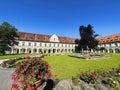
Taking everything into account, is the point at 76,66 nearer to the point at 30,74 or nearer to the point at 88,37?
the point at 30,74

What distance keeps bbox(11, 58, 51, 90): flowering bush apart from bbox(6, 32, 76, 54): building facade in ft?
160

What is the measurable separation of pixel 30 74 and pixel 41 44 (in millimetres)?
53487

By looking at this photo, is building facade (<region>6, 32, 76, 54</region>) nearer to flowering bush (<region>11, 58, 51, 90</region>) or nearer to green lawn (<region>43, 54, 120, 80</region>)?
green lawn (<region>43, 54, 120, 80</region>)

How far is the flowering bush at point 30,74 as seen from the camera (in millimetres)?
5270

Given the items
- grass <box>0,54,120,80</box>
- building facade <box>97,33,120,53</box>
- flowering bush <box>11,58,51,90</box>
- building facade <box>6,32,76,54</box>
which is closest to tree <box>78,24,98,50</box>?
building facade <box>97,33,120,53</box>

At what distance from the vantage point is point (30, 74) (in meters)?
5.45

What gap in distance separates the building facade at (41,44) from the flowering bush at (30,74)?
48.6m

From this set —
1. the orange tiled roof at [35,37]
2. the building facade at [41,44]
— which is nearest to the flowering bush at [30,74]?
the building facade at [41,44]

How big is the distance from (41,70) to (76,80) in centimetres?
221

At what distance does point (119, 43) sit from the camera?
5272 cm

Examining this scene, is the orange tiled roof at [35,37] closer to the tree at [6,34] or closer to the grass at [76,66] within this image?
the tree at [6,34]

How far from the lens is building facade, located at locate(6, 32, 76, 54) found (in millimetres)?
52009

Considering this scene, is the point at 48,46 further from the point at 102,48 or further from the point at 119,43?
the point at 119,43

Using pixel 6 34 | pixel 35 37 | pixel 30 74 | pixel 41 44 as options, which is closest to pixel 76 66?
pixel 30 74
